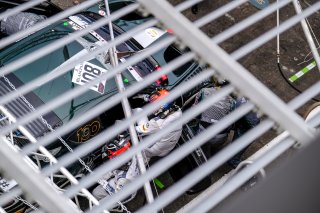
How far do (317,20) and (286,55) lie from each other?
1.35 metres

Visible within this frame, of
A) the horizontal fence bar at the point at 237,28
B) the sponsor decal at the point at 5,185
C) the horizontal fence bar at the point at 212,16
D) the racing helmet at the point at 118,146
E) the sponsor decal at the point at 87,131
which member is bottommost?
the sponsor decal at the point at 5,185

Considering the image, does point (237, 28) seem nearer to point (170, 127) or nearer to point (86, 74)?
point (170, 127)

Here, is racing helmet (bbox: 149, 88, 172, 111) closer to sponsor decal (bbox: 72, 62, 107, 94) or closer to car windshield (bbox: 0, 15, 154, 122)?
car windshield (bbox: 0, 15, 154, 122)

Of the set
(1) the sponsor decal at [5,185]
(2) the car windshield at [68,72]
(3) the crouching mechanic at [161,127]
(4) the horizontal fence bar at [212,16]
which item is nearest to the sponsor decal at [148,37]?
(2) the car windshield at [68,72]

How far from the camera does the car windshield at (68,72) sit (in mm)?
5281

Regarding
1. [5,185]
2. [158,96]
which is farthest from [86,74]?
[5,185]

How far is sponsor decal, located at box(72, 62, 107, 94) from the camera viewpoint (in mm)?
5410

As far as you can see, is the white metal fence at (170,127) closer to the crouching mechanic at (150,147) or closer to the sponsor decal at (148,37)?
the crouching mechanic at (150,147)

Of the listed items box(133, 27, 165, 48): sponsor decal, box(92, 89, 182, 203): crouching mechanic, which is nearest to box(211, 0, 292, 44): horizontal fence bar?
box(92, 89, 182, 203): crouching mechanic

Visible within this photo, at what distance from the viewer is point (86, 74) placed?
5441mm

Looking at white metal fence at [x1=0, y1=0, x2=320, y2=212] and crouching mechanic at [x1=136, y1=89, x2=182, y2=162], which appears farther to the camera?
crouching mechanic at [x1=136, y1=89, x2=182, y2=162]

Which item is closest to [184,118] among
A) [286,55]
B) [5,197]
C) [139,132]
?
[5,197]

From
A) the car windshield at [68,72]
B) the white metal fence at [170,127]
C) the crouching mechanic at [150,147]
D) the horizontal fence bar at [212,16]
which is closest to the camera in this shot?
the white metal fence at [170,127]

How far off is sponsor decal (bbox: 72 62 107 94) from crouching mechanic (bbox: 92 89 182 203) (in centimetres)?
71
